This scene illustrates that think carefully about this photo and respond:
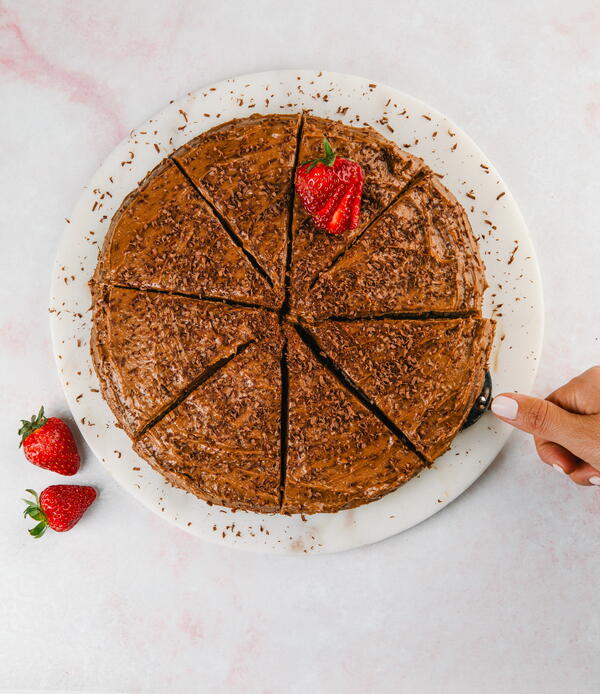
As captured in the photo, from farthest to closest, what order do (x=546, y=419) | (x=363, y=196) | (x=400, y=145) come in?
(x=400, y=145), (x=546, y=419), (x=363, y=196)

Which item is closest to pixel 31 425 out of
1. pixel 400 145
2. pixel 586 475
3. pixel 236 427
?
pixel 236 427

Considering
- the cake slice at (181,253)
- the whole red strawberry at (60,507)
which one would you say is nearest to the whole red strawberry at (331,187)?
the cake slice at (181,253)

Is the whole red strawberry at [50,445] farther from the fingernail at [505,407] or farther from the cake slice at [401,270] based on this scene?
the fingernail at [505,407]

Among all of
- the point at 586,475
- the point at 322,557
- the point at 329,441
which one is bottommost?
the point at 586,475

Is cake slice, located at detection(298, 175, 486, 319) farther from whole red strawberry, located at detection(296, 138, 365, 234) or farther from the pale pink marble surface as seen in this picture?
the pale pink marble surface

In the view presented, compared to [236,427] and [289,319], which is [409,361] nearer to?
[289,319]

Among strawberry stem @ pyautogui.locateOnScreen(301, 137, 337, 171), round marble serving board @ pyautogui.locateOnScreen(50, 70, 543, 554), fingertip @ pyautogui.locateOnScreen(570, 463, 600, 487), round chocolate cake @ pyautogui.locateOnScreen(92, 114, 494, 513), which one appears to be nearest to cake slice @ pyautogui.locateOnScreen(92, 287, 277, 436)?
round chocolate cake @ pyautogui.locateOnScreen(92, 114, 494, 513)
